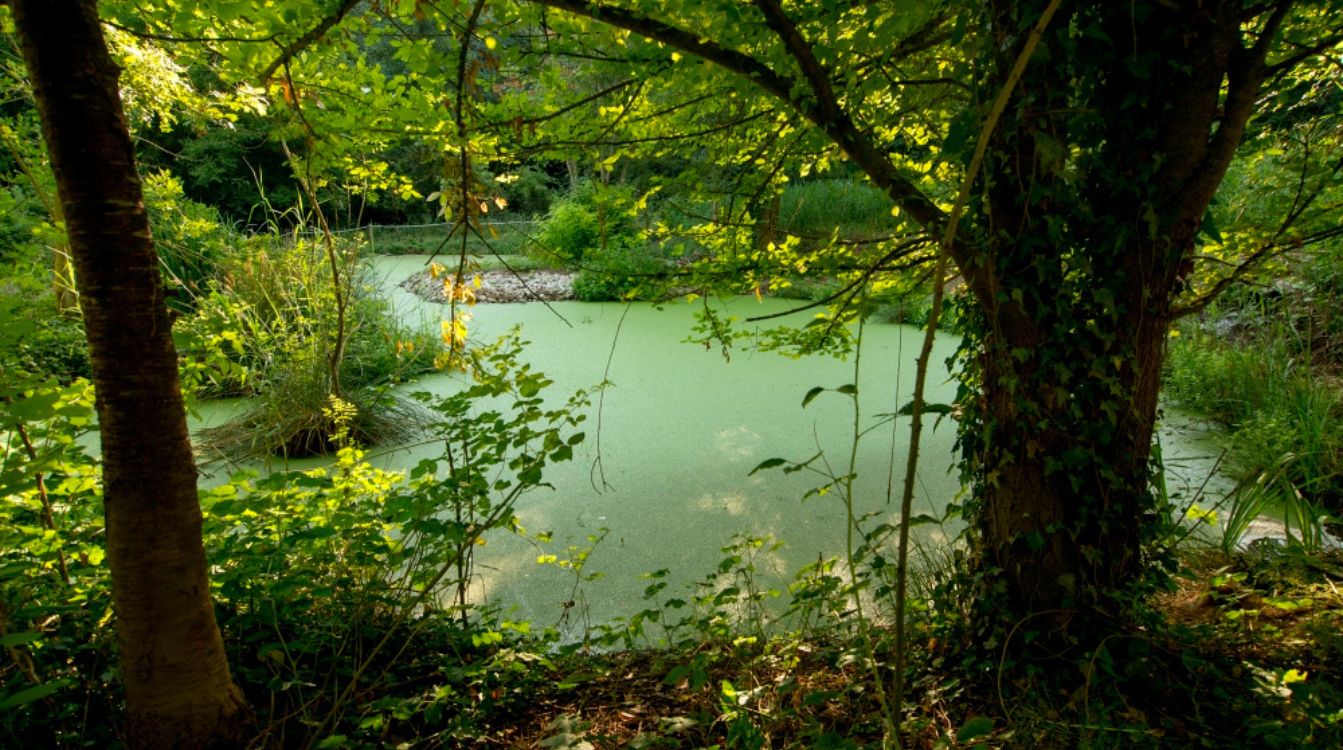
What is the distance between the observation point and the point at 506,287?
750 centimetres

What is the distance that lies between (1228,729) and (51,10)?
6.13 ft

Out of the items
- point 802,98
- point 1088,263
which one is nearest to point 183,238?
point 802,98

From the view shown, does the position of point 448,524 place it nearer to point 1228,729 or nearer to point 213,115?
point 1228,729

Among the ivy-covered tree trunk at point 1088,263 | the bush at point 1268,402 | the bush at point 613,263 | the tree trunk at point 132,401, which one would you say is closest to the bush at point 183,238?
the bush at point 613,263

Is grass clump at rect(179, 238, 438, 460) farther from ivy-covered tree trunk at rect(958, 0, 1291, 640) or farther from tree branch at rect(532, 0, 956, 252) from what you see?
ivy-covered tree trunk at rect(958, 0, 1291, 640)

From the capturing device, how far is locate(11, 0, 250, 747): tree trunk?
721 mm

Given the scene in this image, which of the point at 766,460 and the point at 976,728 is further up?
the point at 766,460

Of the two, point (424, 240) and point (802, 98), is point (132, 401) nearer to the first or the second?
point (802, 98)

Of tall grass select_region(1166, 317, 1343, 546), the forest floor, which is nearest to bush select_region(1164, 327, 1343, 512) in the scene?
tall grass select_region(1166, 317, 1343, 546)

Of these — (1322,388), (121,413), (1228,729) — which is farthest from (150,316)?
(1322,388)

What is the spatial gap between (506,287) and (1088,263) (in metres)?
6.91

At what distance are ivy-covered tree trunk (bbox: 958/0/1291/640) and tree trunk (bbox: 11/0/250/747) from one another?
1.23m

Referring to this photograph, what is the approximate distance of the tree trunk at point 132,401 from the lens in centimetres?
72

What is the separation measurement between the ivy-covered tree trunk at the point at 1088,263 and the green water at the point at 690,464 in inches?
11.9
